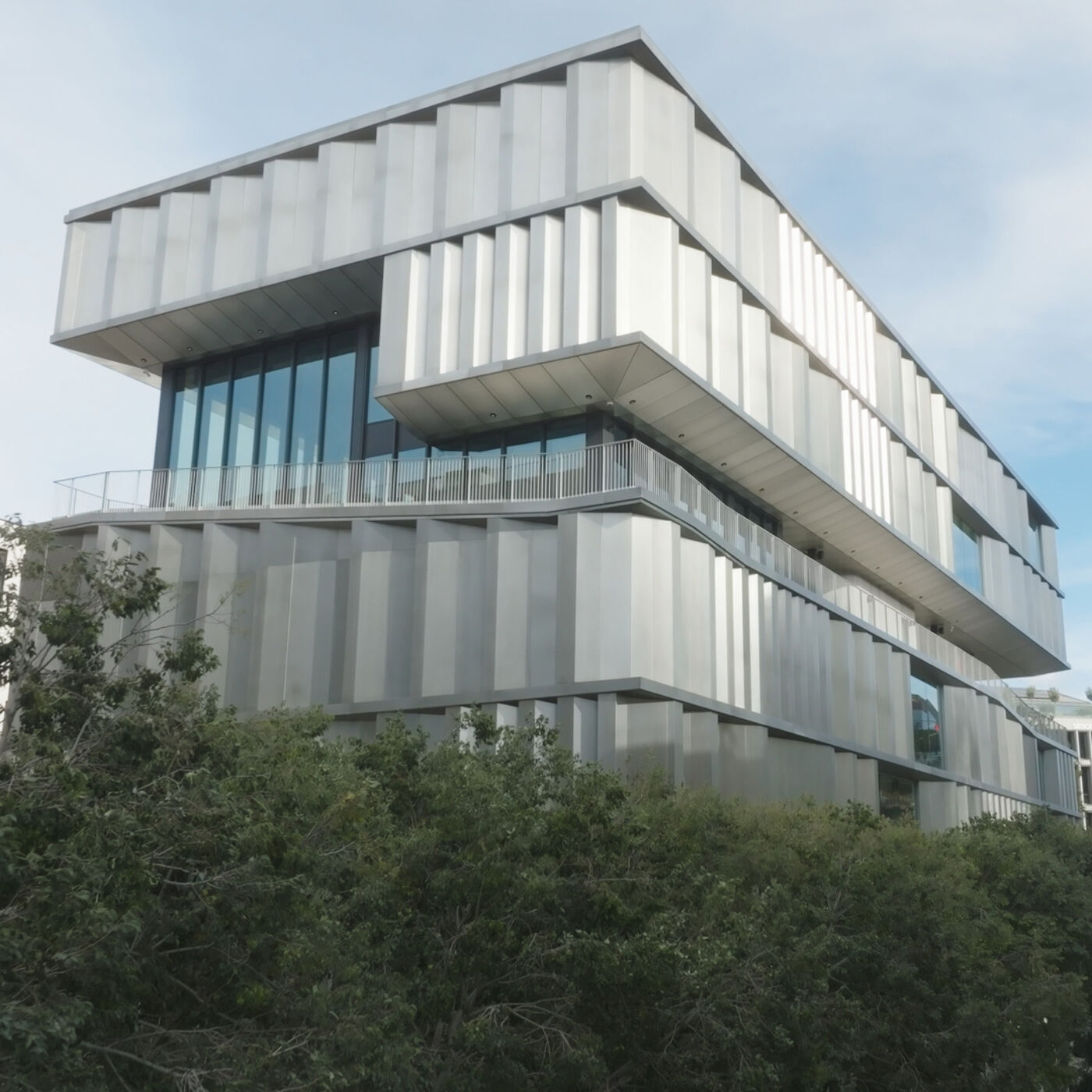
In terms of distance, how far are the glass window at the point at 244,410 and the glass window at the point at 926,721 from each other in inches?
1043

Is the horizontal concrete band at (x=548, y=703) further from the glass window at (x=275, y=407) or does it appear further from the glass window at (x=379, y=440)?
the glass window at (x=275, y=407)

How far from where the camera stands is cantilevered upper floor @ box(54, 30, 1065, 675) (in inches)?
1501

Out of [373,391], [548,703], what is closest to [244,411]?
[373,391]

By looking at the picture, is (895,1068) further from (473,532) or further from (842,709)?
(842,709)

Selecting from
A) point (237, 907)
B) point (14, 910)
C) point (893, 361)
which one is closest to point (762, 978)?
point (237, 907)

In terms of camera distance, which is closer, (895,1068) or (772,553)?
(895,1068)

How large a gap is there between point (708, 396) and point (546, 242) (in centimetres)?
629

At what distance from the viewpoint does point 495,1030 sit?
16156 millimetres

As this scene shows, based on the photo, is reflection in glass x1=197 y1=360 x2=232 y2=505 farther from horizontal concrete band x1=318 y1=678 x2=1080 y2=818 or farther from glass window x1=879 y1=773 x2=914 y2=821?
glass window x1=879 y1=773 x2=914 y2=821

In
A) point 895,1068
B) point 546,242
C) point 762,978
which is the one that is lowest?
point 895,1068

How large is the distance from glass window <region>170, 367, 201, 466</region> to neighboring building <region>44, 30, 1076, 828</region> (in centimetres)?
13

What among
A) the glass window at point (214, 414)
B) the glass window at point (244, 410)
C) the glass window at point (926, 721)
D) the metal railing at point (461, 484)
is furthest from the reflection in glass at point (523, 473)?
the glass window at point (926, 721)

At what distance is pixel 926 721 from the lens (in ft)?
180

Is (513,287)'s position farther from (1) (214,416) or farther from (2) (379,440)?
(1) (214,416)
